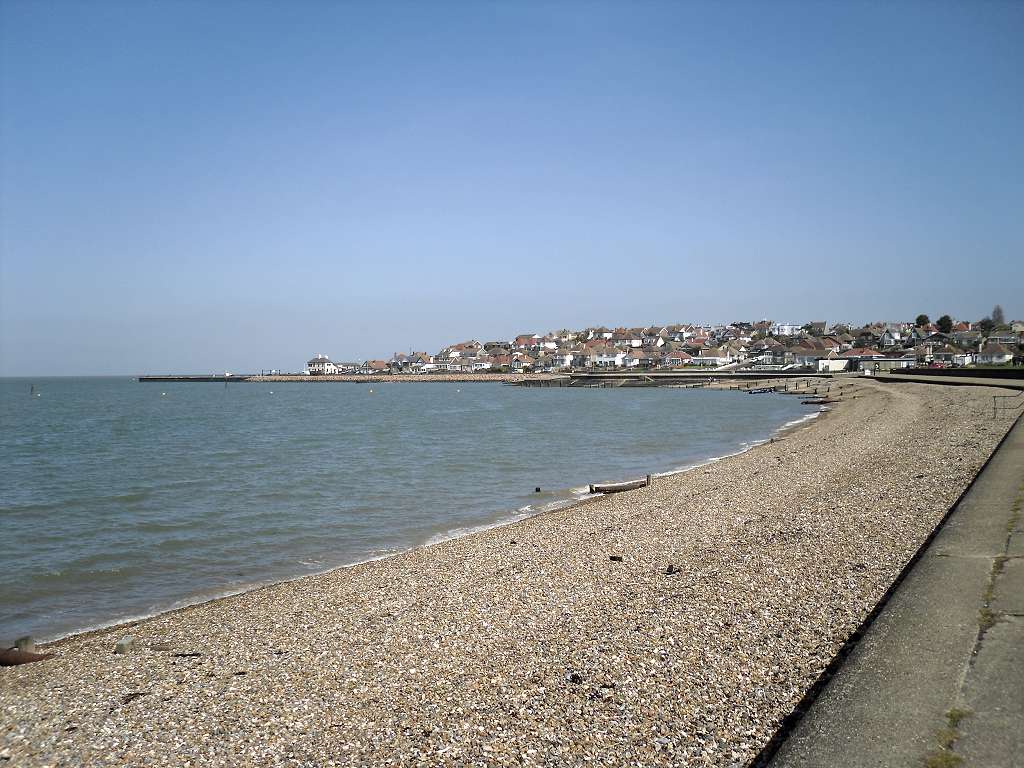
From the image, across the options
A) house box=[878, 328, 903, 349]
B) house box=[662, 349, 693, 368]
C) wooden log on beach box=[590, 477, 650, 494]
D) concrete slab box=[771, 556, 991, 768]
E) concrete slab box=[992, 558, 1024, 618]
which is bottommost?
wooden log on beach box=[590, 477, 650, 494]

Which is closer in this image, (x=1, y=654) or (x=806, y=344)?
(x=1, y=654)

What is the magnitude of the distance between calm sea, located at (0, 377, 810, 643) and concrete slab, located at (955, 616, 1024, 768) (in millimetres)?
10534

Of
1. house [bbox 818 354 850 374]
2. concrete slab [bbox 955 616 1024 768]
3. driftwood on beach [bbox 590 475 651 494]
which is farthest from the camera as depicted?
house [bbox 818 354 850 374]

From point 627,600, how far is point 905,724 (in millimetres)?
4032

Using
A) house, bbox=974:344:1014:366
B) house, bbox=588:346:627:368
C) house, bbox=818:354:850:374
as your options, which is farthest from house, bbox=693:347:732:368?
house, bbox=974:344:1014:366

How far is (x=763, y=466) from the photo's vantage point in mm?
21281

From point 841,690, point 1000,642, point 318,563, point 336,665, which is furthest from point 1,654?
point 1000,642

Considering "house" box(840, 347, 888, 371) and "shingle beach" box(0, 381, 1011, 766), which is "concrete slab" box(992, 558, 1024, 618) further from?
"house" box(840, 347, 888, 371)

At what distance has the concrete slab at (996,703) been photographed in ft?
15.1

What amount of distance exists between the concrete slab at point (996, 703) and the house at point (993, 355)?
120m

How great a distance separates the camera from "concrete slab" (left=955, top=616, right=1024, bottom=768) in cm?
459

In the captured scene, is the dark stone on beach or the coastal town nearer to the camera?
the dark stone on beach

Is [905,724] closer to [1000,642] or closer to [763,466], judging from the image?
[1000,642]

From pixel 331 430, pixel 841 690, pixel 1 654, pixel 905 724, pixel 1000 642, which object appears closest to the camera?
pixel 905 724
